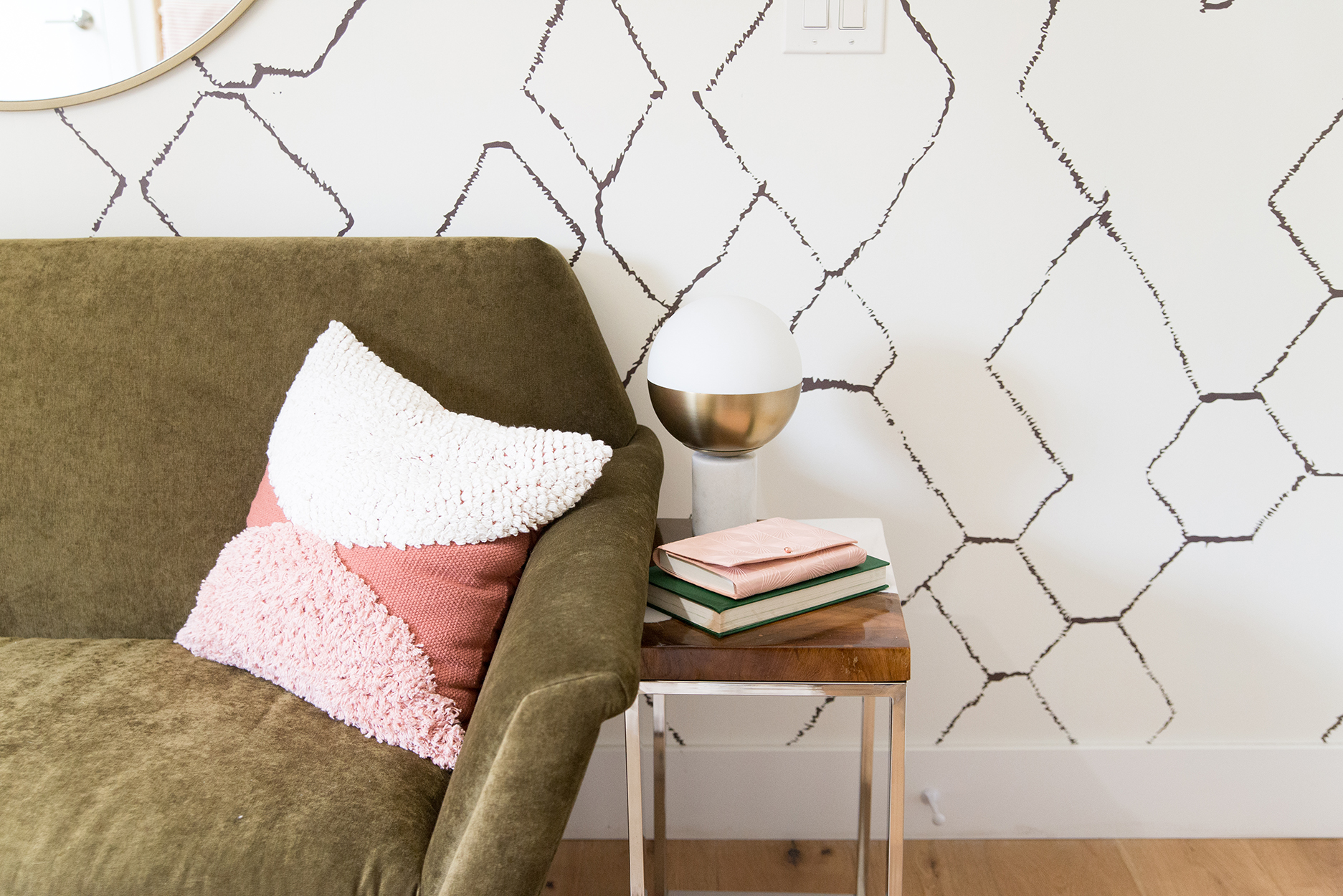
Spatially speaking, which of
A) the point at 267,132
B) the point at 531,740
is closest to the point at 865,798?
the point at 531,740

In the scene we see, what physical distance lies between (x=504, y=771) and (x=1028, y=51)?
3.93ft

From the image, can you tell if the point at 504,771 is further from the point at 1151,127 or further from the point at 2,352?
the point at 1151,127

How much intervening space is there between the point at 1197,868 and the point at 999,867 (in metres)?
0.31

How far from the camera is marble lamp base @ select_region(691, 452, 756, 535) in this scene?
1.12 metres

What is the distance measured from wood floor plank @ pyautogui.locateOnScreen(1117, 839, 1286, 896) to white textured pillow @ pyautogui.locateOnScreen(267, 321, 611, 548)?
1.13 meters

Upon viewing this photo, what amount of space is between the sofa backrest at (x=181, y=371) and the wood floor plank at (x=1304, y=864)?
129 centimetres

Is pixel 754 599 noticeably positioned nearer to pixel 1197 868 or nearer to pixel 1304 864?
pixel 1197 868

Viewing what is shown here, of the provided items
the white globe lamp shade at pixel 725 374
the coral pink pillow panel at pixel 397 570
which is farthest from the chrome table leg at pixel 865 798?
the coral pink pillow panel at pixel 397 570

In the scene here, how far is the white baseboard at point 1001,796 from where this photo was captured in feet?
4.82

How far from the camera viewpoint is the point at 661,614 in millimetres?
1007

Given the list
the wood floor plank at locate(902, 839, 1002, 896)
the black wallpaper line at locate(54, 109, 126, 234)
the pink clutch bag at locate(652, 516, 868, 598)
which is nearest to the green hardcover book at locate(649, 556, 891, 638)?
the pink clutch bag at locate(652, 516, 868, 598)

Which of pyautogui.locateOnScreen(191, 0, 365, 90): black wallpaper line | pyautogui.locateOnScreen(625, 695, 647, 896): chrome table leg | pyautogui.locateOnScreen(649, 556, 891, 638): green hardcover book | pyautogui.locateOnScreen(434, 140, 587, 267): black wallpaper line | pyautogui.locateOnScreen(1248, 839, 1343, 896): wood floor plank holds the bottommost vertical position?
pyautogui.locateOnScreen(1248, 839, 1343, 896): wood floor plank

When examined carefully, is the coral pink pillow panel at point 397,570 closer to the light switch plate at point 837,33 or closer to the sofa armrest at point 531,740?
the sofa armrest at point 531,740

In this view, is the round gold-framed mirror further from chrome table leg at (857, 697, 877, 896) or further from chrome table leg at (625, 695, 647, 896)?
chrome table leg at (857, 697, 877, 896)
